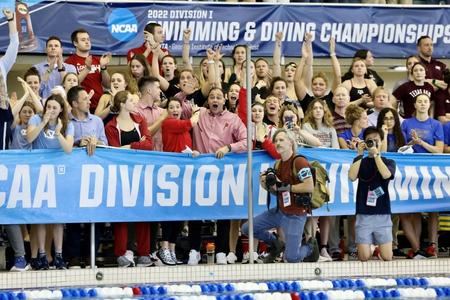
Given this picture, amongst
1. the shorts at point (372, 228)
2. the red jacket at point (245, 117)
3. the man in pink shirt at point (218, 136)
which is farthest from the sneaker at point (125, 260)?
the shorts at point (372, 228)

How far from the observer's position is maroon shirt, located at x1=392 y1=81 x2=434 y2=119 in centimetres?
1834

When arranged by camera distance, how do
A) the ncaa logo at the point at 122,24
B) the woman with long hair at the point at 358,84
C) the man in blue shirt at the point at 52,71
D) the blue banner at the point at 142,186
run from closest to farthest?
the blue banner at the point at 142,186 < the man in blue shirt at the point at 52,71 < the woman with long hair at the point at 358,84 < the ncaa logo at the point at 122,24

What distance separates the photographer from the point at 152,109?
54.1 feet

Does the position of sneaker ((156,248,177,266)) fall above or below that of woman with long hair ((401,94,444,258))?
below

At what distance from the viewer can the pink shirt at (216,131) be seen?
53.4 feet

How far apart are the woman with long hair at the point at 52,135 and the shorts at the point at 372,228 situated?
3.43 m

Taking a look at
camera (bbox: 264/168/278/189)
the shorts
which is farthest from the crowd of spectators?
camera (bbox: 264/168/278/189)

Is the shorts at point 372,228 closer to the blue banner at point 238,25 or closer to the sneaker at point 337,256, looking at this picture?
the sneaker at point 337,256

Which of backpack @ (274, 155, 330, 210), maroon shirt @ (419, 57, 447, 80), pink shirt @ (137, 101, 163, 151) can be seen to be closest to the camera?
backpack @ (274, 155, 330, 210)

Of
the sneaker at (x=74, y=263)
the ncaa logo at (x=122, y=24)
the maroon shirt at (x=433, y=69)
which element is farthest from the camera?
the ncaa logo at (x=122, y=24)

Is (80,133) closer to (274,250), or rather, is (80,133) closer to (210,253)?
(210,253)

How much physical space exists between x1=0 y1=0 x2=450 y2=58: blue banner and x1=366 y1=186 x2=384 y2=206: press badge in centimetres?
629

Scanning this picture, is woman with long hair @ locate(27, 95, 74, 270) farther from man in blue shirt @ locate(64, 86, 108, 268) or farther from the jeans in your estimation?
the jeans

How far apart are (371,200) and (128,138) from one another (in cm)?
289
